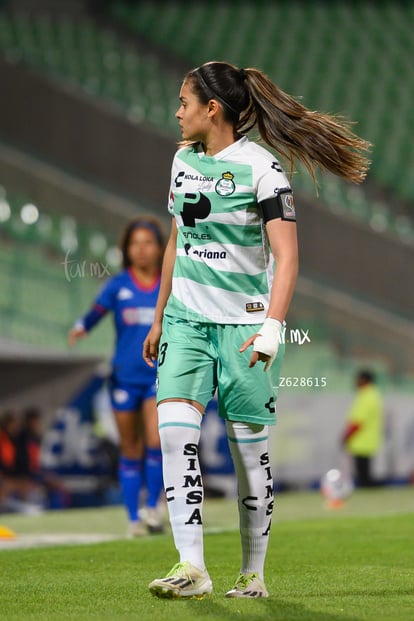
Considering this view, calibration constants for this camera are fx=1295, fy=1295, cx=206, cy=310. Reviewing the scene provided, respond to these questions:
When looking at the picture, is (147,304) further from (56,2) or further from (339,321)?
(56,2)

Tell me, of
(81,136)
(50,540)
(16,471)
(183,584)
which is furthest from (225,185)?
(81,136)

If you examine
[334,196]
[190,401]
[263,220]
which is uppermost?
[334,196]

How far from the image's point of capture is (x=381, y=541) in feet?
26.3

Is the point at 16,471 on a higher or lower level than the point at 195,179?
lower

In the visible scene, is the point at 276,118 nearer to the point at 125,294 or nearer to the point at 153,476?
the point at 125,294

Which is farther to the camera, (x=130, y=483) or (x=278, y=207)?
(x=130, y=483)

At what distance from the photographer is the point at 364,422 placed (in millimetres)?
16562

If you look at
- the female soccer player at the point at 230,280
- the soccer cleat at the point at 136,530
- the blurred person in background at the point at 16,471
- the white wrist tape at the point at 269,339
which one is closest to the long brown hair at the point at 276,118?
the female soccer player at the point at 230,280

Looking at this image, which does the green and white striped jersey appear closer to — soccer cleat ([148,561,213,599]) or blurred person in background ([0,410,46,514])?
soccer cleat ([148,561,213,599])

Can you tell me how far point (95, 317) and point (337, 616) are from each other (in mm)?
5141

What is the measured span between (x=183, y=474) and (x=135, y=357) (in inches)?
173

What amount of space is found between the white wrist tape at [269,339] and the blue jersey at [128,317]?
14.9 feet

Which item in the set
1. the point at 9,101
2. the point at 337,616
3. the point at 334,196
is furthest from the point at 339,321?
the point at 337,616

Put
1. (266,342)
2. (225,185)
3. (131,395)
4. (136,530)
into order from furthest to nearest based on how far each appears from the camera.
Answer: (131,395), (136,530), (225,185), (266,342)
